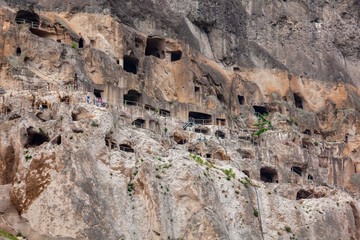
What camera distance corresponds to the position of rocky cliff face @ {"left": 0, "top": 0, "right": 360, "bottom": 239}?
4066cm

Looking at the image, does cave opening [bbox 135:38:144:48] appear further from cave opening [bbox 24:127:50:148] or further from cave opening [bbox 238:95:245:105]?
cave opening [bbox 24:127:50:148]

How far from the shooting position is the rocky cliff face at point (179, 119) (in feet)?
133

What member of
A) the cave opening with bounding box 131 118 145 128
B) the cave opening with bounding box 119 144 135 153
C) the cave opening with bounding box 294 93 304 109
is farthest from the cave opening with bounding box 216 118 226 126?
the cave opening with bounding box 119 144 135 153

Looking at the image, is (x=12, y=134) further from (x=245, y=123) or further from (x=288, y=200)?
(x=245, y=123)

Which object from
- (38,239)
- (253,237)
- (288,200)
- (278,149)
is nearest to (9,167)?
(38,239)

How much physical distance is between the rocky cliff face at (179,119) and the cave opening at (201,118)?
0.43 ft

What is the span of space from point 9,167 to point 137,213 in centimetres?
836

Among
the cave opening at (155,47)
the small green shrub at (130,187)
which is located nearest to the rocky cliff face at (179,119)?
the small green shrub at (130,187)

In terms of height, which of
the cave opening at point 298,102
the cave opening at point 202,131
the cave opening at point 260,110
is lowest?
the cave opening at point 202,131

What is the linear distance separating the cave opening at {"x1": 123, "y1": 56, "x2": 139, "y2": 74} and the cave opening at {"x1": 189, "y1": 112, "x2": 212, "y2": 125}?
6.70m

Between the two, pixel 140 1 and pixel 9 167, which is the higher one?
pixel 140 1

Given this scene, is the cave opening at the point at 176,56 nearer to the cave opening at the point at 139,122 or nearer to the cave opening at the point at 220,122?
the cave opening at the point at 220,122

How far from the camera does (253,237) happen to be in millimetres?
43938

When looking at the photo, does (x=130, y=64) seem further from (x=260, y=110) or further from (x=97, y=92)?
(x=260, y=110)
